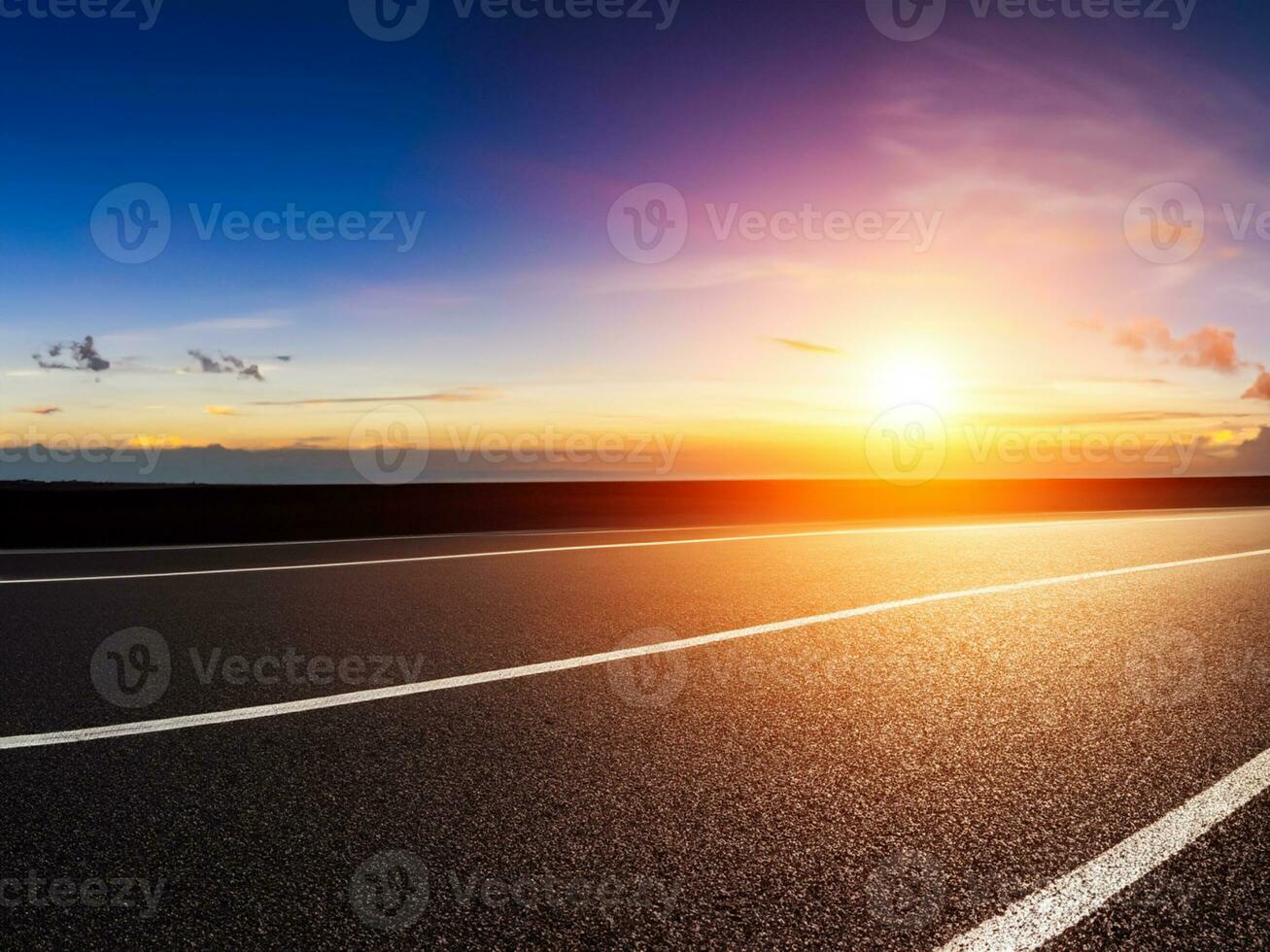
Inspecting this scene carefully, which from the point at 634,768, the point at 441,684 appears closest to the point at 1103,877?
the point at 634,768

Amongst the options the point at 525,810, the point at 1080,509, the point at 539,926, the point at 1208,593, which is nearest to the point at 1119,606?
the point at 1208,593

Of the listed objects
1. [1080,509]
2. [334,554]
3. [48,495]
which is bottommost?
[1080,509]

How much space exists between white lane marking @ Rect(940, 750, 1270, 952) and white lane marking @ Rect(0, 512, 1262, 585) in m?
9.39

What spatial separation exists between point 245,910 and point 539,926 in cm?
95

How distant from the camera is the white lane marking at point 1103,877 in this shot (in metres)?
3.12

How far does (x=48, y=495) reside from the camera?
15.7m

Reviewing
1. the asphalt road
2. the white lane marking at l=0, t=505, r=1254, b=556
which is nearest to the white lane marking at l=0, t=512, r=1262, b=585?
the white lane marking at l=0, t=505, r=1254, b=556

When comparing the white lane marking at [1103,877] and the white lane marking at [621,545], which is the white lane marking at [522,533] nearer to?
the white lane marking at [621,545]

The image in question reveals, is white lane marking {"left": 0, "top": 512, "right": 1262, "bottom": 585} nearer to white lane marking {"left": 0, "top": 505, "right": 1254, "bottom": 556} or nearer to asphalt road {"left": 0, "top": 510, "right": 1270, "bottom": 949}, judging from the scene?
white lane marking {"left": 0, "top": 505, "right": 1254, "bottom": 556}

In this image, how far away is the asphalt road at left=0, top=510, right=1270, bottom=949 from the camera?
3.30 meters

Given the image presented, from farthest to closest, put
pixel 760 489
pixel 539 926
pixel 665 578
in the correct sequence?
1. pixel 760 489
2. pixel 665 578
3. pixel 539 926

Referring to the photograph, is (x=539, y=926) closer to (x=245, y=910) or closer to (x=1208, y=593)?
(x=245, y=910)

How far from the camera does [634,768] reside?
184 inches

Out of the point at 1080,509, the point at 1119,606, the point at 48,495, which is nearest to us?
the point at 1119,606
